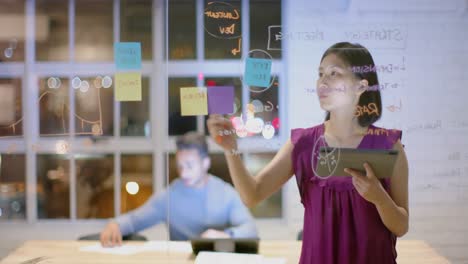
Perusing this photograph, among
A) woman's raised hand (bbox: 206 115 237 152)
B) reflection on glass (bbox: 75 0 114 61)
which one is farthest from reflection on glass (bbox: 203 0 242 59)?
reflection on glass (bbox: 75 0 114 61)

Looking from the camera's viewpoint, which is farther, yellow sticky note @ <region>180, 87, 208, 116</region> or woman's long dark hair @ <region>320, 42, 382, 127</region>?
yellow sticky note @ <region>180, 87, 208, 116</region>

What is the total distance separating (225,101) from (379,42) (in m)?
0.86

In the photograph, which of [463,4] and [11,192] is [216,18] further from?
[11,192]

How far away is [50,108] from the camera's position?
3.03m

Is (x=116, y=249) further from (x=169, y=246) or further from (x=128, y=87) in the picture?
(x=128, y=87)

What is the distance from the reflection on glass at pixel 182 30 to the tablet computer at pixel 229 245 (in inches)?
39.5

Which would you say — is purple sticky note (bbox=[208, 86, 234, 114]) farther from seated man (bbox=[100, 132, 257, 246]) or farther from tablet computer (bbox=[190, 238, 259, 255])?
tablet computer (bbox=[190, 238, 259, 255])

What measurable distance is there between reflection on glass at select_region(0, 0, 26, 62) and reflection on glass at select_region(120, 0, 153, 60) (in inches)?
23.7

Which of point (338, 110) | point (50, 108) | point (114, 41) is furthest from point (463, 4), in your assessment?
point (50, 108)

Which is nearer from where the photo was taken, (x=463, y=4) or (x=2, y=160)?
(x=463, y=4)

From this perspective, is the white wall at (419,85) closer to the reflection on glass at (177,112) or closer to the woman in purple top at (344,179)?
the woman in purple top at (344,179)

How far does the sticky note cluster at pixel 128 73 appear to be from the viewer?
297cm

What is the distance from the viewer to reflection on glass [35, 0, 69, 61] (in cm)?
305

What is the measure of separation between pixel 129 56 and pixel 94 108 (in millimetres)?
354
